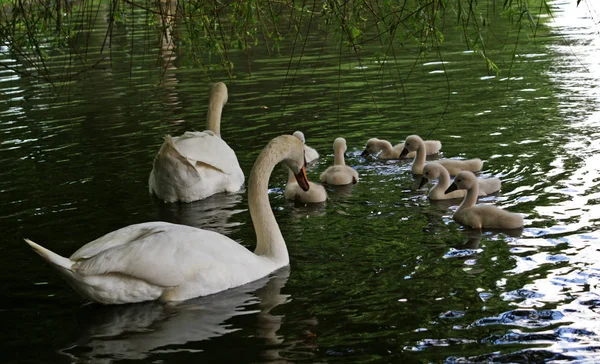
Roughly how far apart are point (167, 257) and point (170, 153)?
12.5 feet

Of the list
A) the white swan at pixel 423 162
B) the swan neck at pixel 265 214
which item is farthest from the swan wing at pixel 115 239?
the white swan at pixel 423 162

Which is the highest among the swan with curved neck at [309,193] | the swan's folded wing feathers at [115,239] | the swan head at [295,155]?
the swan head at [295,155]

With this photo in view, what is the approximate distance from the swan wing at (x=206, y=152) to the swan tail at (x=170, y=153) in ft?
0.28

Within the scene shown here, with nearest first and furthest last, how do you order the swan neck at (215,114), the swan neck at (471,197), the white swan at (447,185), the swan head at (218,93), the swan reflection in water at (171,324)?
the swan reflection in water at (171,324)
the swan neck at (471,197)
the white swan at (447,185)
the swan neck at (215,114)
the swan head at (218,93)

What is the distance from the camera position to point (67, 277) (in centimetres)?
805

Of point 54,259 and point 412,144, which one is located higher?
point 54,259

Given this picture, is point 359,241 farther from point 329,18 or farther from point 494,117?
point 494,117

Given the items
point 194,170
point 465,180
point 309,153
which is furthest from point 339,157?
point 465,180

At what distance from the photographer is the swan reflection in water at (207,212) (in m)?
11.1

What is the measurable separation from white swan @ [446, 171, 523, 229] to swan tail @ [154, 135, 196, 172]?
3.59 metres

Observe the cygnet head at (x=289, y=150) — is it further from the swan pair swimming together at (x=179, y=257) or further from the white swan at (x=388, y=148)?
the white swan at (x=388, y=148)

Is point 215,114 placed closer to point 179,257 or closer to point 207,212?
point 207,212

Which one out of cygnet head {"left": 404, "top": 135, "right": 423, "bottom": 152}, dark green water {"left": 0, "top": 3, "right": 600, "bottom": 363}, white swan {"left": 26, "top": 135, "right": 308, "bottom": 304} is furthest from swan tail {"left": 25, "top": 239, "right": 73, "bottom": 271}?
cygnet head {"left": 404, "top": 135, "right": 423, "bottom": 152}

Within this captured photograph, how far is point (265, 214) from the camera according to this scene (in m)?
9.29
